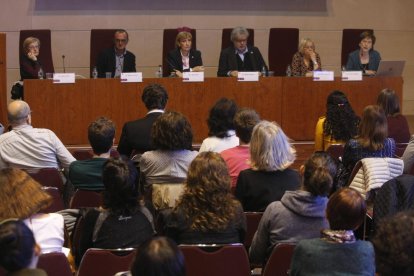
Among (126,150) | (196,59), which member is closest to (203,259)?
(126,150)

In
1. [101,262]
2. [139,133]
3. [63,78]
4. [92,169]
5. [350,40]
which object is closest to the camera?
[101,262]

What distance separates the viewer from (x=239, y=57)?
8555 millimetres

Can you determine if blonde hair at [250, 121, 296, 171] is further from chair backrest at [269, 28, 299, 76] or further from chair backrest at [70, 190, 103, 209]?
chair backrest at [269, 28, 299, 76]

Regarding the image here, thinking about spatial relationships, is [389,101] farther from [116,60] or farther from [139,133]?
[116,60]

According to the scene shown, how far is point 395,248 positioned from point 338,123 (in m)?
3.66

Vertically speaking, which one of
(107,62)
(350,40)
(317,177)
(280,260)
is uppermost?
(350,40)

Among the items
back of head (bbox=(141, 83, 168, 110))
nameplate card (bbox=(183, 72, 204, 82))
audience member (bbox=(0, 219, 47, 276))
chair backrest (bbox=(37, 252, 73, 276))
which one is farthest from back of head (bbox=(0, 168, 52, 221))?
nameplate card (bbox=(183, 72, 204, 82))

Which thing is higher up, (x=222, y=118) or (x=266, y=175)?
(x=222, y=118)

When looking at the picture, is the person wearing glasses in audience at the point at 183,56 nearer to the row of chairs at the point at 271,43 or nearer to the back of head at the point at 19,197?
the row of chairs at the point at 271,43

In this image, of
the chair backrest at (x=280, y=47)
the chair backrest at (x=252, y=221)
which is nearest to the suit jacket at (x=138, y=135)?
the chair backrest at (x=252, y=221)

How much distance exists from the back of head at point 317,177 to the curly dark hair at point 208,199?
34 cm

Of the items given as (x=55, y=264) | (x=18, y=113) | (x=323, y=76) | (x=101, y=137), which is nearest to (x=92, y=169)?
(x=101, y=137)

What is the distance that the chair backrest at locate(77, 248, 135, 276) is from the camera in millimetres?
2904

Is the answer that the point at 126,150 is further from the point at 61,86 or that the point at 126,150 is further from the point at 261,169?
the point at 61,86
